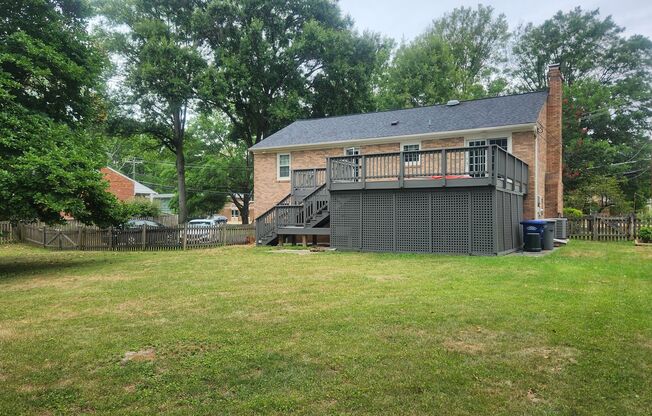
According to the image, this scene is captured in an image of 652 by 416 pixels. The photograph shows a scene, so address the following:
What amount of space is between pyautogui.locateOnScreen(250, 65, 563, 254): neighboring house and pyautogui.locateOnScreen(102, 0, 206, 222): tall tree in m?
10.0

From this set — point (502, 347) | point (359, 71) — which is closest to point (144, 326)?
point (502, 347)

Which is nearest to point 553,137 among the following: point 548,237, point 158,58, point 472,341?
point 548,237

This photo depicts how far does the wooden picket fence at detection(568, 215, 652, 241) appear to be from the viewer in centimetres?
1844

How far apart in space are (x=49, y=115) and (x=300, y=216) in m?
8.81

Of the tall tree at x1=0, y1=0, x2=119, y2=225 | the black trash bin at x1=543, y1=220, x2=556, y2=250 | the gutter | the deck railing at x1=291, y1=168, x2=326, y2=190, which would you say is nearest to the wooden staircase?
the deck railing at x1=291, y1=168, x2=326, y2=190

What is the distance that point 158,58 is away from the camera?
28.3 meters

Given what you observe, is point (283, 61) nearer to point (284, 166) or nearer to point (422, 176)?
point (284, 166)

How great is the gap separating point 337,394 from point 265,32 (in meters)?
31.7

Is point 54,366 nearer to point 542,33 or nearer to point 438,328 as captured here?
point 438,328

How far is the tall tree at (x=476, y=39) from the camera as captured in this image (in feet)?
136

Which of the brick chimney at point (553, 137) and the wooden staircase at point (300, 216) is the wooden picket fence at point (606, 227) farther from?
the wooden staircase at point (300, 216)

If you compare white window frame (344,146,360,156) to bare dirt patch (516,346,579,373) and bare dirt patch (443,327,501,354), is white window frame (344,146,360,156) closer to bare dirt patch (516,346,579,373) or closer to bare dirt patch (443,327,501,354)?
bare dirt patch (443,327,501,354)

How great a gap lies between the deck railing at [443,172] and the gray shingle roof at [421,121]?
2043 mm

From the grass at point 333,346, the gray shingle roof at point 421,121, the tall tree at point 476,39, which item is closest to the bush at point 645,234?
the gray shingle roof at point 421,121
